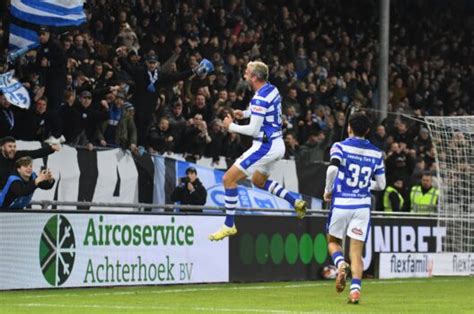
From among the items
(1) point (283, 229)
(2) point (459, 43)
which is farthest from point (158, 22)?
(2) point (459, 43)

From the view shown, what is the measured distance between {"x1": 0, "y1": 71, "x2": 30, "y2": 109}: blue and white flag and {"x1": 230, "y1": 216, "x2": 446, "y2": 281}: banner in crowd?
4030mm

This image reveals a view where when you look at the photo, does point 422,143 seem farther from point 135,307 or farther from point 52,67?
point 135,307

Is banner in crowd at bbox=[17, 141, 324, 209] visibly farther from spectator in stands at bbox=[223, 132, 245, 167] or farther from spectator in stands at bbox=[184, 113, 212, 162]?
spectator in stands at bbox=[223, 132, 245, 167]

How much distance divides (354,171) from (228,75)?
34.0 feet

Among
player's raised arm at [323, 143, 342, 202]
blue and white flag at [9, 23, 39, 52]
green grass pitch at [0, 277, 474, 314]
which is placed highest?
blue and white flag at [9, 23, 39, 52]

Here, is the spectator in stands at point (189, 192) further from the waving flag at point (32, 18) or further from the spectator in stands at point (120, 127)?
the waving flag at point (32, 18)

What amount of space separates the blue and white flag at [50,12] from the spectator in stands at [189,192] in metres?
3.20

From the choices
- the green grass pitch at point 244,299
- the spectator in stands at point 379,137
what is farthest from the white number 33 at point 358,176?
the spectator in stands at point 379,137

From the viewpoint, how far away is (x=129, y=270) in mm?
17250

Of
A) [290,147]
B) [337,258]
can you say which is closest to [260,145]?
[337,258]

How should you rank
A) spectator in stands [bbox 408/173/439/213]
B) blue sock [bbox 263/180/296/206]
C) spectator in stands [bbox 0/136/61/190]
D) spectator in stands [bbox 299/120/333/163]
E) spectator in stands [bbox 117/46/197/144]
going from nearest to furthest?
blue sock [bbox 263/180/296/206] → spectator in stands [bbox 0/136/61/190] → spectator in stands [bbox 117/46/197/144] → spectator in stands [bbox 408/173/439/213] → spectator in stands [bbox 299/120/333/163]

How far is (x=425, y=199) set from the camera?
24.5 meters

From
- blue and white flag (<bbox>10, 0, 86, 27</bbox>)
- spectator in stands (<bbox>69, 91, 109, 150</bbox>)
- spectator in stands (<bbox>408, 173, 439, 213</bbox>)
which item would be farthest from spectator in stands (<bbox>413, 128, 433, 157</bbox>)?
blue and white flag (<bbox>10, 0, 86, 27</bbox>)

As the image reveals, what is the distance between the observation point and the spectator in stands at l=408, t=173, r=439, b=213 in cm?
2441
